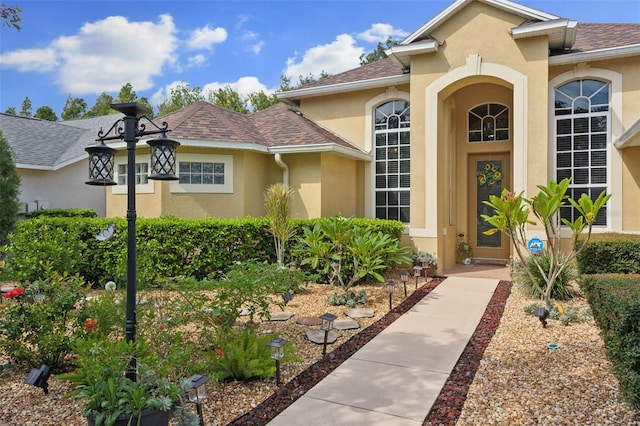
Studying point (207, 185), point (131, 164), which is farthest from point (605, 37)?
point (131, 164)

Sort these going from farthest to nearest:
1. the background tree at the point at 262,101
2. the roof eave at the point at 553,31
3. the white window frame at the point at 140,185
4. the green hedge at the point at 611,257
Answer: the background tree at the point at 262,101 → the white window frame at the point at 140,185 → the roof eave at the point at 553,31 → the green hedge at the point at 611,257

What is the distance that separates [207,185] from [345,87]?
4.99 m

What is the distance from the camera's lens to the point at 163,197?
1042cm

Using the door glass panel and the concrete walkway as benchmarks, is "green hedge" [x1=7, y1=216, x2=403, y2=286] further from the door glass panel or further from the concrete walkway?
the door glass panel

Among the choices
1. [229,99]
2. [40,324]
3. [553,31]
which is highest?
[229,99]

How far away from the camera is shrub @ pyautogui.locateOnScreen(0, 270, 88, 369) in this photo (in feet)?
13.5

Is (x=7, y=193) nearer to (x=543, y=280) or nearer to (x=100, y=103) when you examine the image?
(x=543, y=280)

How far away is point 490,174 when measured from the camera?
1162 cm

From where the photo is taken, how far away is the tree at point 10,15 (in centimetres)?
365

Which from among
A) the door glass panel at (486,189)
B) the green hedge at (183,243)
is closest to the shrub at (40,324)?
the green hedge at (183,243)

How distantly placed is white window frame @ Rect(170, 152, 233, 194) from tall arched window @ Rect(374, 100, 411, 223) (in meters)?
4.35

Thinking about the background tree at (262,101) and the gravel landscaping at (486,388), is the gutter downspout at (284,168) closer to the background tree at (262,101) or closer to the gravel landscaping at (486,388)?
the gravel landscaping at (486,388)

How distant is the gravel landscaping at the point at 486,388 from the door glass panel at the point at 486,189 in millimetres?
5968

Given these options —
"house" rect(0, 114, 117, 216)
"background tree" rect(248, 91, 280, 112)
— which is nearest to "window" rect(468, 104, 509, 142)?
"house" rect(0, 114, 117, 216)
